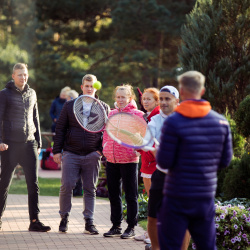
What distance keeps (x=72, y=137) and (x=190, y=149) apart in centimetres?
355

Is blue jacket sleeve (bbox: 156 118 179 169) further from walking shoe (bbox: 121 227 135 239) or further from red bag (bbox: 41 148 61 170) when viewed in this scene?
red bag (bbox: 41 148 61 170)

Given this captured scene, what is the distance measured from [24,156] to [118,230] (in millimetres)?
1636

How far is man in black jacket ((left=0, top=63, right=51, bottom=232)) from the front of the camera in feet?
24.0

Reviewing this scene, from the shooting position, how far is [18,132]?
24.1 feet

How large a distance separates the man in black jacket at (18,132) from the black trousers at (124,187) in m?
1.07

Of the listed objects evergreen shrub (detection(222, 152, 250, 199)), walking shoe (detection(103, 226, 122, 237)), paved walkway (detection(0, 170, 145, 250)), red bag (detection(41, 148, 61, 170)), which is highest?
evergreen shrub (detection(222, 152, 250, 199))

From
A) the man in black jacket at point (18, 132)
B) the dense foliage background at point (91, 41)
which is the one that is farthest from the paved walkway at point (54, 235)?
the dense foliage background at point (91, 41)

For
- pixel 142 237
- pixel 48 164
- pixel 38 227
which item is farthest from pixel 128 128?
pixel 48 164

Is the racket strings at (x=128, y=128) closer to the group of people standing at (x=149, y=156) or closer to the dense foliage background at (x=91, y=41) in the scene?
the group of people standing at (x=149, y=156)

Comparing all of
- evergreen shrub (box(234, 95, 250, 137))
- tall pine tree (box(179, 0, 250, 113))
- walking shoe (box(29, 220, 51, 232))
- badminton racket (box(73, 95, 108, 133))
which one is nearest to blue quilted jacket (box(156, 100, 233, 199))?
badminton racket (box(73, 95, 108, 133))

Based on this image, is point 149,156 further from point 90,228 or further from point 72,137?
point 90,228

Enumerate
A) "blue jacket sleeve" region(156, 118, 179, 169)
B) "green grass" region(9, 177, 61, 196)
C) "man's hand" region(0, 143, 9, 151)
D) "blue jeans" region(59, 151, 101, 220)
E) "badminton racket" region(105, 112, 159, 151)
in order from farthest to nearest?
"green grass" region(9, 177, 61, 196), "blue jeans" region(59, 151, 101, 220), "man's hand" region(0, 143, 9, 151), "badminton racket" region(105, 112, 159, 151), "blue jacket sleeve" region(156, 118, 179, 169)

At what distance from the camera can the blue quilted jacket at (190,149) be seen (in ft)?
13.2

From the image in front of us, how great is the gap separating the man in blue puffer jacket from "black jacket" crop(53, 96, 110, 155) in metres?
3.33
